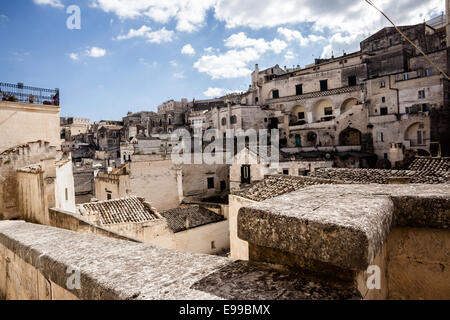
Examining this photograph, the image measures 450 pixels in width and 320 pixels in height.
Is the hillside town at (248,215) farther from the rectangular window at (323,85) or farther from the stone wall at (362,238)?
the rectangular window at (323,85)

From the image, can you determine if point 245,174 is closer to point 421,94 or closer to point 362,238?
point 362,238

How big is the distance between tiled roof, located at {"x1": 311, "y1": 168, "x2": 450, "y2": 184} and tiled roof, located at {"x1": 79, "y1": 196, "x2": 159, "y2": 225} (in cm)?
907

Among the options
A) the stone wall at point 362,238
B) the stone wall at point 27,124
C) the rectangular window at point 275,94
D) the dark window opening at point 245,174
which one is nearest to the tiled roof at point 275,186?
the dark window opening at point 245,174

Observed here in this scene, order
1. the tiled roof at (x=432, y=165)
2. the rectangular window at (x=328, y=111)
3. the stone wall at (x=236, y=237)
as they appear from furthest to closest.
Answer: the rectangular window at (x=328, y=111)
the tiled roof at (x=432, y=165)
the stone wall at (x=236, y=237)

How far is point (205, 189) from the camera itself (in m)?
25.2

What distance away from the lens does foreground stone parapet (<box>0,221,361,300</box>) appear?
1354mm

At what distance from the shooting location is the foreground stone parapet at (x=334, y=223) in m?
1.32

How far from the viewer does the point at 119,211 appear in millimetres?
12188

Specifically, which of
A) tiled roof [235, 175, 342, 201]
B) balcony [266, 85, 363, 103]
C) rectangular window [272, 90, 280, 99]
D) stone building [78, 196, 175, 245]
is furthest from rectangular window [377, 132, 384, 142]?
stone building [78, 196, 175, 245]

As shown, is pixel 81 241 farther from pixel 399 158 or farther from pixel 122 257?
pixel 399 158

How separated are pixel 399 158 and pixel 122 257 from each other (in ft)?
96.8

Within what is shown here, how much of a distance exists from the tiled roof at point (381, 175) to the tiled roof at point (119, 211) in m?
9.07

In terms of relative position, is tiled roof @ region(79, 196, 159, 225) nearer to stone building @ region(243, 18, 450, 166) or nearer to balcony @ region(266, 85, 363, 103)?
stone building @ region(243, 18, 450, 166)
